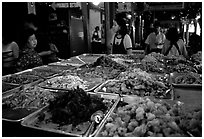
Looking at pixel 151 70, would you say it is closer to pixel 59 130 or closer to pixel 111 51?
pixel 59 130

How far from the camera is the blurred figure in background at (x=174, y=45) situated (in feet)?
19.7

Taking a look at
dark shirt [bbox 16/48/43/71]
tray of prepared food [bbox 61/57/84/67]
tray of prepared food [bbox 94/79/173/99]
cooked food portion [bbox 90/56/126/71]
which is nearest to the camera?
tray of prepared food [bbox 94/79/173/99]

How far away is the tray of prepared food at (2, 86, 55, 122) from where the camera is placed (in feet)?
8.14

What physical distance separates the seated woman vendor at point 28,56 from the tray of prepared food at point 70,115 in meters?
2.88

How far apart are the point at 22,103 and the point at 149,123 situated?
170 centimetres

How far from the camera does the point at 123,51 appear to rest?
7227 mm

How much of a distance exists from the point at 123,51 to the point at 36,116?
5.18 m

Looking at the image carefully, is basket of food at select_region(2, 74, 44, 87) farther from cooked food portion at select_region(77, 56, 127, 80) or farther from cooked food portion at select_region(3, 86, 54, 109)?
cooked food portion at select_region(77, 56, 127, 80)

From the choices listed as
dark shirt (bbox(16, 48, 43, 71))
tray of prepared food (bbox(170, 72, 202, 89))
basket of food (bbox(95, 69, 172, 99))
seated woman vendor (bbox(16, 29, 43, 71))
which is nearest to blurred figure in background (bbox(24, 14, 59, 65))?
seated woman vendor (bbox(16, 29, 43, 71))

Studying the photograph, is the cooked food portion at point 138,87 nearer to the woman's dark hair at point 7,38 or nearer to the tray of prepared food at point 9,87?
the tray of prepared food at point 9,87

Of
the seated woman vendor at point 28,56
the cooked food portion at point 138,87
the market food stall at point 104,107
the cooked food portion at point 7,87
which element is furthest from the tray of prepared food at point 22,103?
the seated woman vendor at point 28,56

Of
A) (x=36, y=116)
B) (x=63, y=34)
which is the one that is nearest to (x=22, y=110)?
(x=36, y=116)

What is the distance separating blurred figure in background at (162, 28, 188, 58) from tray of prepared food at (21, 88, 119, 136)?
13.5ft

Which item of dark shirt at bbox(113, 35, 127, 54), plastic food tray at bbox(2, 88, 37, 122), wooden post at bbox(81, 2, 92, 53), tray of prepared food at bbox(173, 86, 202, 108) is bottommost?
plastic food tray at bbox(2, 88, 37, 122)
